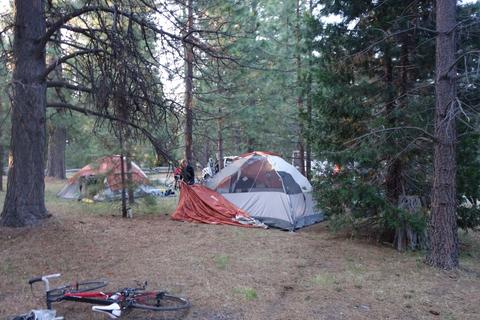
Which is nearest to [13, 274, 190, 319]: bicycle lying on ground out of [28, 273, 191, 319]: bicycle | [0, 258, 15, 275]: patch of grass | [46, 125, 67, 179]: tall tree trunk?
[28, 273, 191, 319]: bicycle

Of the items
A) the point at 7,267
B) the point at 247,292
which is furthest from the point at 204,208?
the point at 247,292

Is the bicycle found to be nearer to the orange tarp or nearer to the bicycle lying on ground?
the bicycle lying on ground

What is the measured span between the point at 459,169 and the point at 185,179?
635 cm

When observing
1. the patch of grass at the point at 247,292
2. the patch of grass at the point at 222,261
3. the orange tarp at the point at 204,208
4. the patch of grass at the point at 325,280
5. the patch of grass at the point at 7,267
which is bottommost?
the patch of grass at the point at 325,280

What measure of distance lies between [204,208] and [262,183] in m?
1.54

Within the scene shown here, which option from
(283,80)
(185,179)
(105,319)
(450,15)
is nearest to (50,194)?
(185,179)

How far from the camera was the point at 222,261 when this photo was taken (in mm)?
6809

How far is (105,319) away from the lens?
14.3 ft

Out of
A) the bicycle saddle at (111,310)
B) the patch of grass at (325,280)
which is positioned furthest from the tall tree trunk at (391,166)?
the bicycle saddle at (111,310)

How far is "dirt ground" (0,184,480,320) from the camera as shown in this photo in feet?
15.7

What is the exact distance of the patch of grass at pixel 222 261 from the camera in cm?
649

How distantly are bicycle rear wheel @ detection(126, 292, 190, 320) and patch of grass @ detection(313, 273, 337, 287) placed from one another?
1.96m

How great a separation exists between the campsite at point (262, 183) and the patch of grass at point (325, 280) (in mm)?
48

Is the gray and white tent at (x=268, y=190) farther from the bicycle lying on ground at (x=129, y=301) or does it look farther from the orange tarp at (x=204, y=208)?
the bicycle lying on ground at (x=129, y=301)
